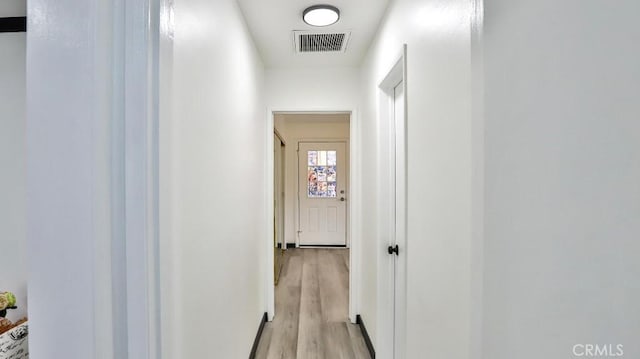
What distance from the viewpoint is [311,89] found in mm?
2734

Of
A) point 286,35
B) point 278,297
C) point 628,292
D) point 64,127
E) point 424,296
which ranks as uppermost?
point 286,35

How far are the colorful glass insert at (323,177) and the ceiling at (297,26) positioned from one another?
9.53 feet

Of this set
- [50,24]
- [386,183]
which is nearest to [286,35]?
[386,183]

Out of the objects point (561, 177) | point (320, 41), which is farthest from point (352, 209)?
point (561, 177)

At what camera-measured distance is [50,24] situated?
46cm

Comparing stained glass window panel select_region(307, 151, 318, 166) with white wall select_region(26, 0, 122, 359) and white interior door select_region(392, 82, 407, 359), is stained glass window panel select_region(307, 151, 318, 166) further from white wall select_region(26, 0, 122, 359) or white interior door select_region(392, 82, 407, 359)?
white wall select_region(26, 0, 122, 359)

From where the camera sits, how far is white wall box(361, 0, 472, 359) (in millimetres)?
833

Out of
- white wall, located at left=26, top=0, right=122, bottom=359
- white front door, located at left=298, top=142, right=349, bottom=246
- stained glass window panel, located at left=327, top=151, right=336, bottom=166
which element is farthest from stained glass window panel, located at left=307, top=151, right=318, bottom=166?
white wall, located at left=26, top=0, right=122, bottom=359

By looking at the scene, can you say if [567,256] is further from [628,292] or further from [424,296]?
[424,296]

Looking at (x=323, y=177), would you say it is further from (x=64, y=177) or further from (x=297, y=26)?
(x=64, y=177)

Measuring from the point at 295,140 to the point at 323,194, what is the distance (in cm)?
120

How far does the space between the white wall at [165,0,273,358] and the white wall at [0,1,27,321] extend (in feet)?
2.25

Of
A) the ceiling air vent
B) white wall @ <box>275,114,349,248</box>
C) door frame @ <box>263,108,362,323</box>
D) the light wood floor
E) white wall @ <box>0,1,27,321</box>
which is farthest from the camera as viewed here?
white wall @ <box>275,114,349,248</box>

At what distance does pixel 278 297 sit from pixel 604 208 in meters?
3.26
